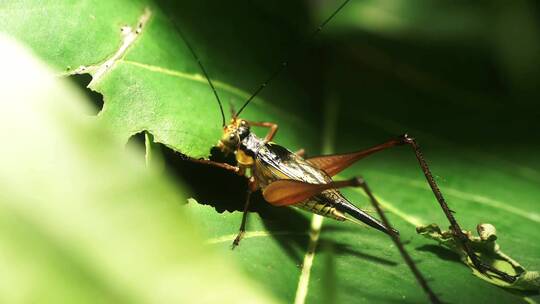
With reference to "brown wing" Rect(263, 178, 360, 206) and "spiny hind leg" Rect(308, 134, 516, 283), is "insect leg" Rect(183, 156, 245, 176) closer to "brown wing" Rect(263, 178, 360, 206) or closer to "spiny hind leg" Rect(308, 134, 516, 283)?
"brown wing" Rect(263, 178, 360, 206)

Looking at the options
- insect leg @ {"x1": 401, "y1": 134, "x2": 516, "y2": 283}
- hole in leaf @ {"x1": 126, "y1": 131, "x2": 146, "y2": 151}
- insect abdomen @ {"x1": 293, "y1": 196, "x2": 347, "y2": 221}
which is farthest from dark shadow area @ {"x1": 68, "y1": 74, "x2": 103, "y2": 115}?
insect leg @ {"x1": 401, "y1": 134, "x2": 516, "y2": 283}

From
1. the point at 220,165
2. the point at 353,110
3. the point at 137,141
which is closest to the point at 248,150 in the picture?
the point at 220,165

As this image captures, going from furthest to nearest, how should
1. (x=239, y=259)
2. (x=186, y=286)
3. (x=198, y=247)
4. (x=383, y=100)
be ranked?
(x=383, y=100) → (x=239, y=259) → (x=186, y=286) → (x=198, y=247)

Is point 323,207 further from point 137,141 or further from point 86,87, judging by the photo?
point 86,87

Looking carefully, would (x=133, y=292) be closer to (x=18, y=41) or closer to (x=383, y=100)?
(x=18, y=41)

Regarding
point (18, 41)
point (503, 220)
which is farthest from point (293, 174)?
point (18, 41)

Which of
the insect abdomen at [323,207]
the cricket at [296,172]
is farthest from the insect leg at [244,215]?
the insect abdomen at [323,207]
